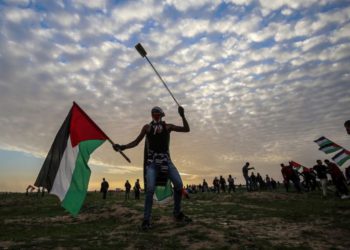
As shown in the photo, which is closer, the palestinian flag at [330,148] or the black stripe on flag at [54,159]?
the black stripe on flag at [54,159]

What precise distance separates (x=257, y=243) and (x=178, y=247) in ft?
4.71

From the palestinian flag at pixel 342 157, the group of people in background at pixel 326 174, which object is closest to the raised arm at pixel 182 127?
the palestinian flag at pixel 342 157

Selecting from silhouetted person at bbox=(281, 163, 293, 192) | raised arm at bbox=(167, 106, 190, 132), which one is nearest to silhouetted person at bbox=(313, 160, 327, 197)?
silhouetted person at bbox=(281, 163, 293, 192)

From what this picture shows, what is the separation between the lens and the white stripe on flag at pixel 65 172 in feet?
22.6

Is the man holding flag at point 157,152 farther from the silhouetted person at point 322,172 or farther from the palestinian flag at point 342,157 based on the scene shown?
the silhouetted person at point 322,172

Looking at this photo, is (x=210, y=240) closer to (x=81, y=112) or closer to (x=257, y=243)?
(x=257, y=243)

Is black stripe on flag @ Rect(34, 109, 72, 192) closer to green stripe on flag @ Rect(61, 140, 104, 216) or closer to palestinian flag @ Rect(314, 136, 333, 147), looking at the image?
green stripe on flag @ Rect(61, 140, 104, 216)

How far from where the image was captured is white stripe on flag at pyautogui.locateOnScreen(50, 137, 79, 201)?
6.88 metres

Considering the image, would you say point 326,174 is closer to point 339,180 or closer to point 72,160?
point 339,180

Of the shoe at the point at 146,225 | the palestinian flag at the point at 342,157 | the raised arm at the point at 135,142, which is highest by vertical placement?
the palestinian flag at the point at 342,157

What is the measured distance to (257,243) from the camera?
540cm

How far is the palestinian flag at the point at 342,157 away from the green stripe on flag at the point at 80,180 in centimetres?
1052

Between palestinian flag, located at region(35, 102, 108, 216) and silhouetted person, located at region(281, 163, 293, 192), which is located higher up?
silhouetted person, located at region(281, 163, 293, 192)

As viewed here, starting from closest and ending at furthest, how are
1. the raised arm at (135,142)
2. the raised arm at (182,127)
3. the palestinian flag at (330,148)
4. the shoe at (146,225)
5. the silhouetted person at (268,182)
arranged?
the shoe at (146,225) → the raised arm at (135,142) → the raised arm at (182,127) → the palestinian flag at (330,148) → the silhouetted person at (268,182)
